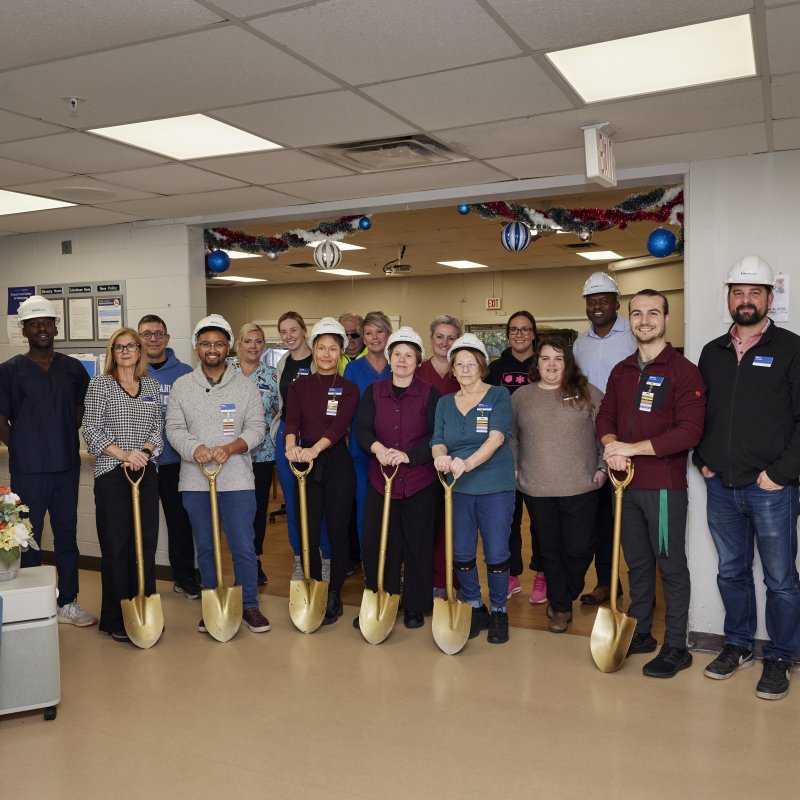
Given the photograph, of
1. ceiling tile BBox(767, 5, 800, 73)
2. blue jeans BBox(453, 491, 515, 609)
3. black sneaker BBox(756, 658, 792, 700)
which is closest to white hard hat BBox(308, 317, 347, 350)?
blue jeans BBox(453, 491, 515, 609)

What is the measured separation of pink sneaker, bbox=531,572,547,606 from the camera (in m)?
4.90

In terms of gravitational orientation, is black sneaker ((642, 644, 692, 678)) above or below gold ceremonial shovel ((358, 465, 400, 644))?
below

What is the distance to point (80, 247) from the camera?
6.13m

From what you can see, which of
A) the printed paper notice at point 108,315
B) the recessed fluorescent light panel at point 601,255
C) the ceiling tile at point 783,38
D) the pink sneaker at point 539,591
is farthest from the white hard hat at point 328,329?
the recessed fluorescent light panel at point 601,255

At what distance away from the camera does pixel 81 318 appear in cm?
615

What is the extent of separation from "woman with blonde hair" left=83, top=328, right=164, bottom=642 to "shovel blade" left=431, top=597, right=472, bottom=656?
5.12 ft

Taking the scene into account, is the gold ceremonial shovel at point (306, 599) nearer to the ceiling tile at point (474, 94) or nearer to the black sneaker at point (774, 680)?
the ceiling tile at point (474, 94)

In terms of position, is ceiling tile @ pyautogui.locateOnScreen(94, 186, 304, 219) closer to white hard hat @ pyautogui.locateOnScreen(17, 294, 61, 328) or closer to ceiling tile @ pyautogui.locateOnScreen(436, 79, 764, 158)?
white hard hat @ pyautogui.locateOnScreen(17, 294, 61, 328)

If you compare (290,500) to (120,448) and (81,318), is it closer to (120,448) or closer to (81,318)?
(120,448)

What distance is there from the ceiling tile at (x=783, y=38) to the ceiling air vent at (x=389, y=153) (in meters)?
1.55

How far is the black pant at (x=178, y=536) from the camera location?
514 centimetres

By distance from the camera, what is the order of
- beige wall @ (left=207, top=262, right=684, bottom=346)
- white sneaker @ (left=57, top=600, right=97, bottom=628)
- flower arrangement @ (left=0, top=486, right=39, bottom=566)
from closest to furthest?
1. flower arrangement @ (left=0, top=486, right=39, bottom=566)
2. white sneaker @ (left=57, top=600, right=97, bottom=628)
3. beige wall @ (left=207, top=262, right=684, bottom=346)

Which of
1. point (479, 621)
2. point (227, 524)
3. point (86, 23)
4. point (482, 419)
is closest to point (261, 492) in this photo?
point (227, 524)

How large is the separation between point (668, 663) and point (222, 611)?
88.5 inches
